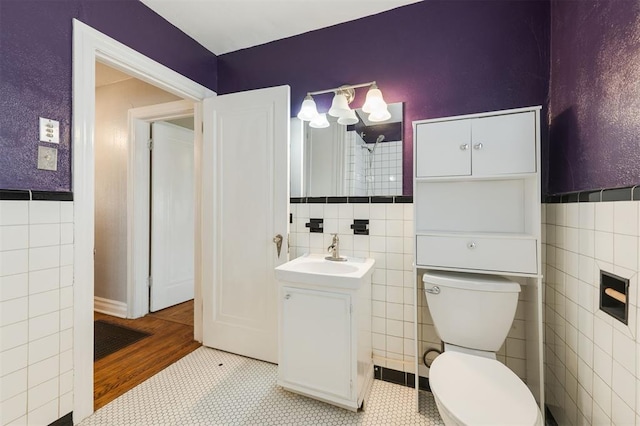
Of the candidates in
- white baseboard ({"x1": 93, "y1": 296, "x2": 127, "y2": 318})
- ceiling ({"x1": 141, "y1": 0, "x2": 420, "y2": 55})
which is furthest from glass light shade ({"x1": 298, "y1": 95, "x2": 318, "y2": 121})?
white baseboard ({"x1": 93, "y1": 296, "x2": 127, "y2": 318})

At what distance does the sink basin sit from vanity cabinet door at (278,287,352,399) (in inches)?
2.6

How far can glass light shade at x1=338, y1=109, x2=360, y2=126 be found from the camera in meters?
1.84

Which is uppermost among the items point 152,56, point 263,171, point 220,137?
point 152,56

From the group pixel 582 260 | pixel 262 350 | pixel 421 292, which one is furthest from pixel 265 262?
pixel 582 260

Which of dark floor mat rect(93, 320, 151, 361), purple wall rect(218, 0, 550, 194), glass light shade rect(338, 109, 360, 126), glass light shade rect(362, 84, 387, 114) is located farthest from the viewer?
dark floor mat rect(93, 320, 151, 361)

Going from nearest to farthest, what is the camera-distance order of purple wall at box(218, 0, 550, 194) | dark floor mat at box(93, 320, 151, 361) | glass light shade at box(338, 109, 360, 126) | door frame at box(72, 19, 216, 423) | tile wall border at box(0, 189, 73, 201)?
tile wall border at box(0, 189, 73, 201)
door frame at box(72, 19, 216, 423)
purple wall at box(218, 0, 550, 194)
glass light shade at box(338, 109, 360, 126)
dark floor mat at box(93, 320, 151, 361)

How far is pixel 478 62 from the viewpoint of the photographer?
5.44ft

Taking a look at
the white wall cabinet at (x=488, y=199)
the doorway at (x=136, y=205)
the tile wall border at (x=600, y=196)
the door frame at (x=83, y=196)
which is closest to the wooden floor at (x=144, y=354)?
the doorway at (x=136, y=205)

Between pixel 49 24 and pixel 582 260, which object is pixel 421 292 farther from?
pixel 49 24

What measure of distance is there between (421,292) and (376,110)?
1.19m

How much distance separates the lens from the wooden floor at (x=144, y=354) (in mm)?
1756

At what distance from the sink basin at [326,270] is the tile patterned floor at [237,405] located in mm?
→ 734

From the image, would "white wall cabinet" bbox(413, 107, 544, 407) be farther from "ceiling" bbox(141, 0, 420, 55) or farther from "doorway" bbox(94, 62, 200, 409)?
"doorway" bbox(94, 62, 200, 409)

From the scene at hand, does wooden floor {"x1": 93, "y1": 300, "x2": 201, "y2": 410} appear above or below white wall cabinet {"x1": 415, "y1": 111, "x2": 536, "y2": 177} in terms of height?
below
